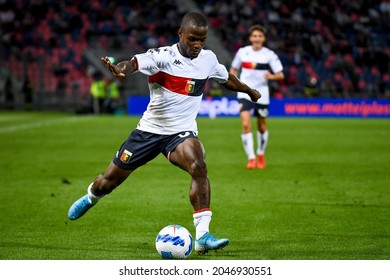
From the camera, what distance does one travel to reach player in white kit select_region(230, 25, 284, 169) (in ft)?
55.2

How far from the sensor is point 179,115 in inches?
342

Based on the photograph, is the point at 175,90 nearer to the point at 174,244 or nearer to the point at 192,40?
the point at 192,40

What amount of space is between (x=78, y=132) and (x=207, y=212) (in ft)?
60.0

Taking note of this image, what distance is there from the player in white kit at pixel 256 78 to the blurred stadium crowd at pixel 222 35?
19.1 m

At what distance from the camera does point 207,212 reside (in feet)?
27.0

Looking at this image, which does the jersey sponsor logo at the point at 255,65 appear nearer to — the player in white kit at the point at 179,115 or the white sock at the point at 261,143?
the white sock at the point at 261,143

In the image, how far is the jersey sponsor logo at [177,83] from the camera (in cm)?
858

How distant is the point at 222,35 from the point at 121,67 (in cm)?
3190

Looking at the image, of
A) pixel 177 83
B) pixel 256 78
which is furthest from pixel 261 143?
pixel 177 83

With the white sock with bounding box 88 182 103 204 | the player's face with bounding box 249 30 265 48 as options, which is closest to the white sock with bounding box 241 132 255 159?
the player's face with bounding box 249 30 265 48

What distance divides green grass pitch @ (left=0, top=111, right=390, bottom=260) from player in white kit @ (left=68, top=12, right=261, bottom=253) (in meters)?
0.61
